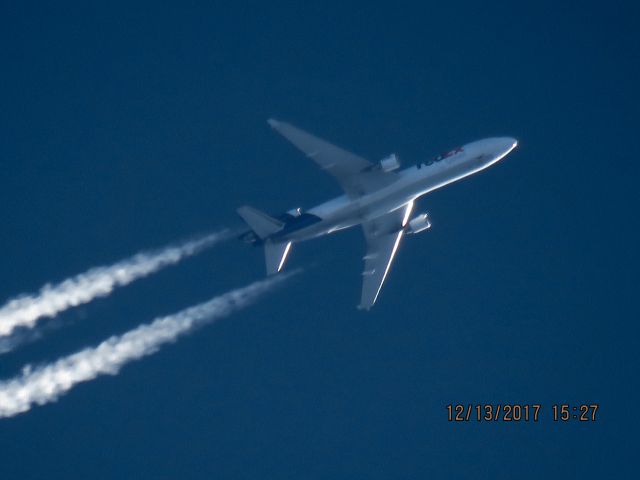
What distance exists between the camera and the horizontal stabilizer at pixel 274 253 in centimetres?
6738

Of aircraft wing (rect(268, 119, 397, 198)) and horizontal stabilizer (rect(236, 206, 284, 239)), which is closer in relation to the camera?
horizontal stabilizer (rect(236, 206, 284, 239))

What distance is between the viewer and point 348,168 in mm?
67312

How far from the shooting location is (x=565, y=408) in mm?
81125

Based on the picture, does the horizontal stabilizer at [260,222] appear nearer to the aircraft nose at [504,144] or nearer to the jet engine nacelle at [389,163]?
the jet engine nacelle at [389,163]

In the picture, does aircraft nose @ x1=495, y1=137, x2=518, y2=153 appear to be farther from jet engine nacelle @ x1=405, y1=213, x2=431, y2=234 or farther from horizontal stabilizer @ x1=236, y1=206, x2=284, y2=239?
horizontal stabilizer @ x1=236, y1=206, x2=284, y2=239

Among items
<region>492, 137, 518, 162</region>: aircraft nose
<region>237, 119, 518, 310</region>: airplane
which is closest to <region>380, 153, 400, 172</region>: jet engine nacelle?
<region>237, 119, 518, 310</region>: airplane

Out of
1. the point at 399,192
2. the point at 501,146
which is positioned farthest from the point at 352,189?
the point at 501,146

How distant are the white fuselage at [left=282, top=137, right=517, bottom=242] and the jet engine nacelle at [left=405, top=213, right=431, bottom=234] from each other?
1892 millimetres

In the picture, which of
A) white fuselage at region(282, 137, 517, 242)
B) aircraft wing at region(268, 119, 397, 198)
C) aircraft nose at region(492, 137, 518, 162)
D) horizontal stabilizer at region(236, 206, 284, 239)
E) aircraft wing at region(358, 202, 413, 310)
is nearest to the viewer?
horizontal stabilizer at region(236, 206, 284, 239)

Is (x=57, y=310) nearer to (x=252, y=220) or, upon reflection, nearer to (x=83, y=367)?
(x=83, y=367)

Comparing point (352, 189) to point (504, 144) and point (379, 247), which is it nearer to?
point (379, 247)

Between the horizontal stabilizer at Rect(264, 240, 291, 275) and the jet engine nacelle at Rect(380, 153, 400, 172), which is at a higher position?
the jet engine nacelle at Rect(380, 153, 400, 172)

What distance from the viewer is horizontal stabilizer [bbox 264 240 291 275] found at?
221 feet

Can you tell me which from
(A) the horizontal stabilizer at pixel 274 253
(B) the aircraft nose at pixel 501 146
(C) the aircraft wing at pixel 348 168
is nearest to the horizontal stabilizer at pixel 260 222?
(A) the horizontal stabilizer at pixel 274 253
